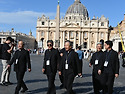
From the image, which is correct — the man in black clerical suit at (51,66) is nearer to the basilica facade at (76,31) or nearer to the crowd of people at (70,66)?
the crowd of people at (70,66)

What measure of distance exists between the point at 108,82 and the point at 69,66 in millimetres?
1197

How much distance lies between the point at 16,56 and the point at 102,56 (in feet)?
8.38

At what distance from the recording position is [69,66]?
581cm

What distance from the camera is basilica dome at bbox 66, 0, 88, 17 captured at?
8906cm

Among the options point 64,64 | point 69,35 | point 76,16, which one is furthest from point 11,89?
point 76,16

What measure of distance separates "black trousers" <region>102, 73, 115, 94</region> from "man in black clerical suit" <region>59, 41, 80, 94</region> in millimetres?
836

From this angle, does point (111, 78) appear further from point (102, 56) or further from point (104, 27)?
point (104, 27)

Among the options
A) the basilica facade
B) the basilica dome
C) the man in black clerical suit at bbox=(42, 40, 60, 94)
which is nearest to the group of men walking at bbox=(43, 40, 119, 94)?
the man in black clerical suit at bbox=(42, 40, 60, 94)

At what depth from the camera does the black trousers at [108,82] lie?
5.97 m

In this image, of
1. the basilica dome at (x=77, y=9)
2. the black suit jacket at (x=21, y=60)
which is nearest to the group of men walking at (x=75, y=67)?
the black suit jacket at (x=21, y=60)

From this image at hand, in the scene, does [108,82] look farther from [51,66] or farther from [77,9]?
[77,9]

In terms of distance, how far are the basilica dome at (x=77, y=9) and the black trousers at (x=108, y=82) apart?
8331 centimetres

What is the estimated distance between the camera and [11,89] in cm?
705

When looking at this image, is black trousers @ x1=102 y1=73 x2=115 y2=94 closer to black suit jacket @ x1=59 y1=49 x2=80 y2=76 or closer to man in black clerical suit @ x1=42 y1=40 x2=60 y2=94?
black suit jacket @ x1=59 y1=49 x2=80 y2=76
